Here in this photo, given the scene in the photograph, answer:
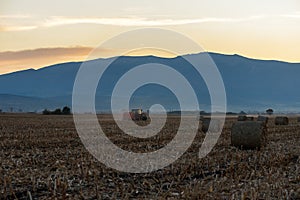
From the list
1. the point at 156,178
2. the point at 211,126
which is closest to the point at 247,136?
the point at 156,178

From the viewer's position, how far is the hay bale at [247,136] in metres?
19.6

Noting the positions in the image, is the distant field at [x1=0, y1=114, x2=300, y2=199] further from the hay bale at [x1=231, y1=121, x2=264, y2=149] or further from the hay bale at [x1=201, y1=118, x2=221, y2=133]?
the hay bale at [x1=201, y1=118, x2=221, y2=133]

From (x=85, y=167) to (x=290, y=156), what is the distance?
6.35 meters

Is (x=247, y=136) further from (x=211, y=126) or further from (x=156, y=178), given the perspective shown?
(x=211, y=126)

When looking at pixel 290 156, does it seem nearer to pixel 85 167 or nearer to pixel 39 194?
pixel 85 167

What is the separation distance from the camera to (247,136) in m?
19.9

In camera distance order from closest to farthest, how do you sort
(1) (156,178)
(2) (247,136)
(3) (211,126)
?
(1) (156,178) → (2) (247,136) → (3) (211,126)

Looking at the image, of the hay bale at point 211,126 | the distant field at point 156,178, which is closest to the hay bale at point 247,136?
the distant field at point 156,178

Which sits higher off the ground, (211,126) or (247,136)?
(211,126)

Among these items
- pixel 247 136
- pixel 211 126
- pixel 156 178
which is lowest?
pixel 156 178

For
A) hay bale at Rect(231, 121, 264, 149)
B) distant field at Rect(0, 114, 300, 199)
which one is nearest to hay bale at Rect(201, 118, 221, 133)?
hay bale at Rect(231, 121, 264, 149)

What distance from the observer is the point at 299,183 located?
37.4ft

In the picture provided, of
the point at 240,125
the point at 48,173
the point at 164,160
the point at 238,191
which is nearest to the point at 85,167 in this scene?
the point at 48,173

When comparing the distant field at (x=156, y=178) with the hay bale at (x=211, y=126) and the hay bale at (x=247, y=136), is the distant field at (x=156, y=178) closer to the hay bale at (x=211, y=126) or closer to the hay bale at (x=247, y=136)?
the hay bale at (x=247, y=136)
